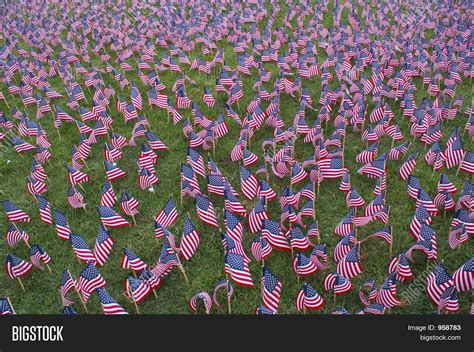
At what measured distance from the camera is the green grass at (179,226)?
9.88m

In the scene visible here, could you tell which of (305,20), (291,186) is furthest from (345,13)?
(291,186)

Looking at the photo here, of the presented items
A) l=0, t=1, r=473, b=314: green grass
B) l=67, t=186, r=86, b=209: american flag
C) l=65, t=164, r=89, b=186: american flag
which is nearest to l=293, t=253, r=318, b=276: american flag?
l=0, t=1, r=473, b=314: green grass

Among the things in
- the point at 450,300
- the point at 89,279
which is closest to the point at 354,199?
the point at 450,300

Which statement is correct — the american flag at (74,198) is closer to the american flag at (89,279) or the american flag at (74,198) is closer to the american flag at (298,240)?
the american flag at (89,279)

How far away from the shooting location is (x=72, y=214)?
40.5ft

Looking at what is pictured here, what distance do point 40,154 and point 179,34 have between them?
1140 centimetres

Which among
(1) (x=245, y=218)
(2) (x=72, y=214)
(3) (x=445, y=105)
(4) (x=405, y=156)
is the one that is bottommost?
(2) (x=72, y=214)

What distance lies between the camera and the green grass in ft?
32.4

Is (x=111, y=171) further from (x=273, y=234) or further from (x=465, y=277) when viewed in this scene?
(x=465, y=277)

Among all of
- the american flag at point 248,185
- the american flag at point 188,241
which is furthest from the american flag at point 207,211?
the american flag at point 248,185

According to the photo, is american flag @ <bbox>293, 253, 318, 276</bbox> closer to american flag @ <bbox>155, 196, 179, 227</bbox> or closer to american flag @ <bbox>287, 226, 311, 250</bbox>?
american flag @ <bbox>287, 226, 311, 250</bbox>

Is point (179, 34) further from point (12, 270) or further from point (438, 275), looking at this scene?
point (438, 275)

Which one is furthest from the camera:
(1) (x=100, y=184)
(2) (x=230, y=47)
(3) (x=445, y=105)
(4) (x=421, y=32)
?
(2) (x=230, y=47)

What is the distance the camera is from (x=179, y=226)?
11.7 m
